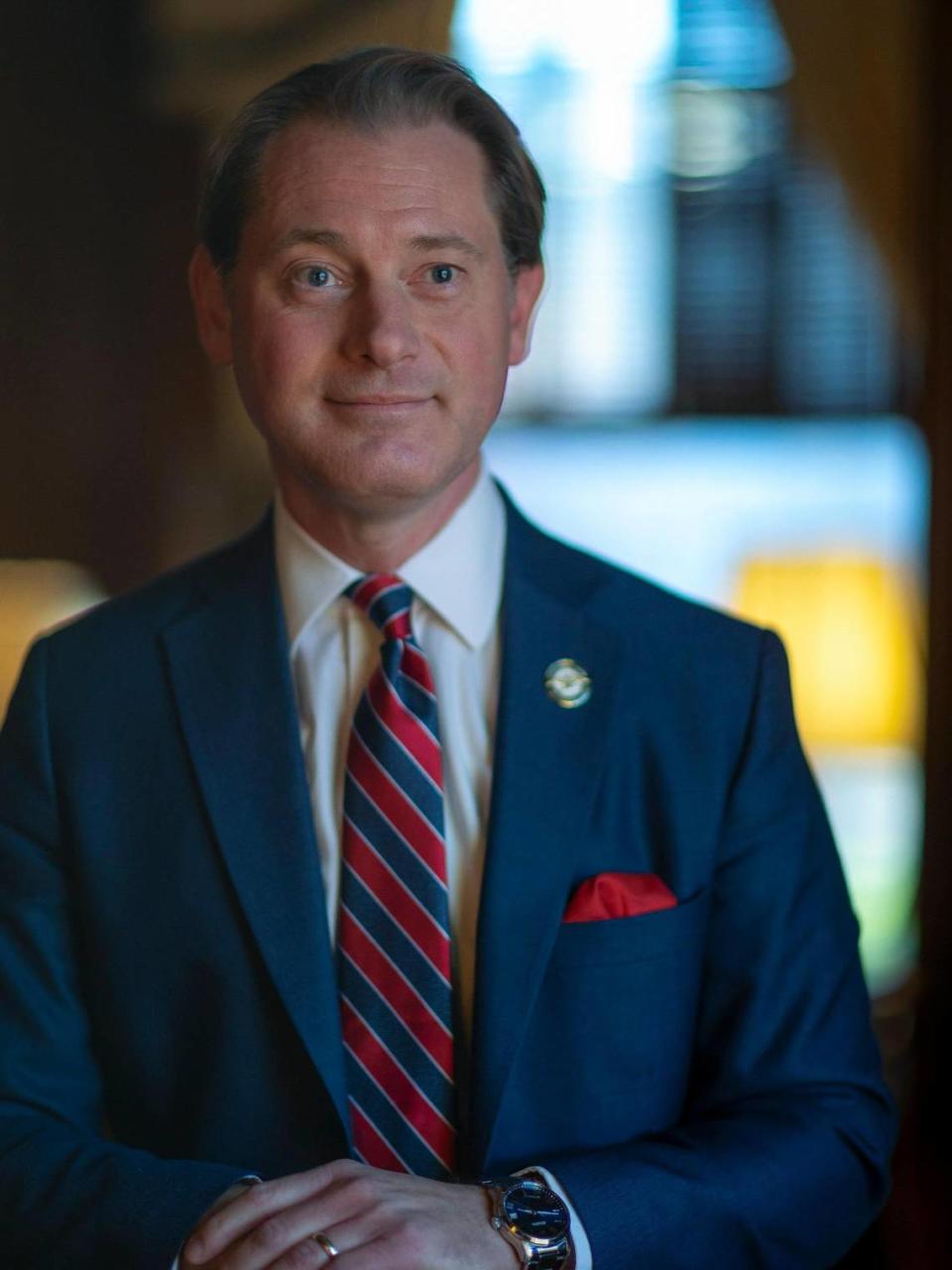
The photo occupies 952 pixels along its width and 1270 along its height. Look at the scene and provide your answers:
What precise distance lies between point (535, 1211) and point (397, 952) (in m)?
0.15

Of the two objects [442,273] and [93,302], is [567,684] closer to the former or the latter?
[442,273]

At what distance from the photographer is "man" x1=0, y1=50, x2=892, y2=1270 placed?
28.1 inches

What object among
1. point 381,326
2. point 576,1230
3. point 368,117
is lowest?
point 576,1230

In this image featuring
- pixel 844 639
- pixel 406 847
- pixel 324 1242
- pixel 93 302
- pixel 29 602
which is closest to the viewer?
pixel 324 1242

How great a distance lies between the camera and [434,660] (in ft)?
2.63

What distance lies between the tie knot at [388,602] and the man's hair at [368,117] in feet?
0.63

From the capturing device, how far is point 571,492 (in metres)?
1.76

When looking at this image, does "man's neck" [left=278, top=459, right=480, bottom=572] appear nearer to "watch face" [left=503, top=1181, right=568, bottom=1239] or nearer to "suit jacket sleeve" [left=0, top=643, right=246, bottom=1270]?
"suit jacket sleeve" [left=0, top=643, right=246, bottom=1270]

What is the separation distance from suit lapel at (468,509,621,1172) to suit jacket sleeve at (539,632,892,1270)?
3.2 inches

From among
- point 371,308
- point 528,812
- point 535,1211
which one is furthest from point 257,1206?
point 371,308

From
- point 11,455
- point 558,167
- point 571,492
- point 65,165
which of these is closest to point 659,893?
point 11,455

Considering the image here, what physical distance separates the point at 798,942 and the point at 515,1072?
7.1 inches

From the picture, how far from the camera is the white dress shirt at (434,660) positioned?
78 cm

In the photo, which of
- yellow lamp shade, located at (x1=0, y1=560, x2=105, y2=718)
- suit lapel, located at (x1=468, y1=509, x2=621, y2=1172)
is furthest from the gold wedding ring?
yellow lamp shade, located at (x1=0, y1=560, x2=105, y2=718)
